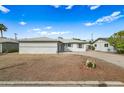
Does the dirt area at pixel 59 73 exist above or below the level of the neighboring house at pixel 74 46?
below

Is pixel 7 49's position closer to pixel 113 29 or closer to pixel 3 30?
pixel 3 30

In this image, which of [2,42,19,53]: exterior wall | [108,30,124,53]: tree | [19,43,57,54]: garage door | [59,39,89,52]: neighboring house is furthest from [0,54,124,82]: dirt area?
[59,39,89,52]: neighboring house

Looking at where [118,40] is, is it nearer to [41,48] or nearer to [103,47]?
[103,47]

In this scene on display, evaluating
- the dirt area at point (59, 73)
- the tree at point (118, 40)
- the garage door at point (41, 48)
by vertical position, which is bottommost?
the dirt area at point (59, 73)

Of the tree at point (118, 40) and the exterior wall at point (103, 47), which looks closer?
the tree at point (118, 40)

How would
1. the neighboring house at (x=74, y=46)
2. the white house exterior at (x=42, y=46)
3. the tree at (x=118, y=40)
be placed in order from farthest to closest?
the neighboring house at (x=74, y=46), the tree at (x=118, y=40), the white house exterior at (x=42, y=46)

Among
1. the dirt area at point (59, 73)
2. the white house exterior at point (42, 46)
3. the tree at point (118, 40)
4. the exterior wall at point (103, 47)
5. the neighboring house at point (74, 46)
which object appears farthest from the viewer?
the neighboring house at point (74, 46)

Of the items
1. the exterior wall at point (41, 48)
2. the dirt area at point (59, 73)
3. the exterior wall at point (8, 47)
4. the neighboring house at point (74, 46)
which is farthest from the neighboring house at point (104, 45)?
the dirt area at point (59, 73)

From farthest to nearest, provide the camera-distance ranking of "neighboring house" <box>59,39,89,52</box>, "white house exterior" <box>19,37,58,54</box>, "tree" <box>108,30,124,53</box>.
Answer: "neighboring house" <box>59,39,89,52</box> < "tree" <box>108,30,124,53</box> < "white house exterior" <box>19,37,58,54</box>

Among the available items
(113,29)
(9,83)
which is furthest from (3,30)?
(9,83)

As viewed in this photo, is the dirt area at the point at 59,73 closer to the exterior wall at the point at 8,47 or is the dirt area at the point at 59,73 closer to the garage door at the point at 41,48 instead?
the garage door at the point at 41,48

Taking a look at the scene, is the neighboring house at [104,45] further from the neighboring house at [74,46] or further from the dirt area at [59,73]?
the dirt area at [59,73]

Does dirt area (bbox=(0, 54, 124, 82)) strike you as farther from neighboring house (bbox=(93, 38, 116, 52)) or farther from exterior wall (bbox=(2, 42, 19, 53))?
neighboring house (bbox=(93, 38, 116, 52))

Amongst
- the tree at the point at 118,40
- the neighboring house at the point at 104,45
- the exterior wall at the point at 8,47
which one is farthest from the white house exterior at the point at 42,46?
the neighboring house at the point at 104,45
